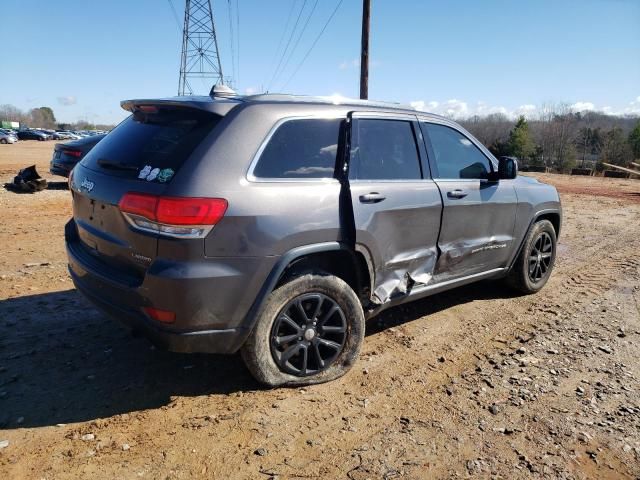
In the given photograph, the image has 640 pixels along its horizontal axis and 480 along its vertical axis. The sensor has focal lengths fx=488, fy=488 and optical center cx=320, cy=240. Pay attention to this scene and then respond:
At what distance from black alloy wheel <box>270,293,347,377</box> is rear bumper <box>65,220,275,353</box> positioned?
291 mm

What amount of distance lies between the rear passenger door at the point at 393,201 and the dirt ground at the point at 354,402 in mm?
671

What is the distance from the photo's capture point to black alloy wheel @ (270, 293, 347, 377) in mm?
3092

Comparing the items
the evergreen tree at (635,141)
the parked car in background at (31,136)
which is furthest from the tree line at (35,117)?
the evergreen tree at (635,141)

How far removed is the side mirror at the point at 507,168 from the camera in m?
4.41

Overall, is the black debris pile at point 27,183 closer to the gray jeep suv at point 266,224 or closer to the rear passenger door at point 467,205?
the gray jeep suv at point 266,224

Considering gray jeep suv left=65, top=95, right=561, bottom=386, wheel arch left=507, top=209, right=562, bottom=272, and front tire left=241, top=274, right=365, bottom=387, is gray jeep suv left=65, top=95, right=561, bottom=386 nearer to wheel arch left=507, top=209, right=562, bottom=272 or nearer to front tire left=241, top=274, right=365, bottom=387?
front tire left=241, top=274, right=365, bottom=387

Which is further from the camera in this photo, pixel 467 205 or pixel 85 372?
pixel 467 205

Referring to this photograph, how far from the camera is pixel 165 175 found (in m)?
2.72

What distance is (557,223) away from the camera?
5484mm

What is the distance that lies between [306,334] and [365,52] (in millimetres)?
14381

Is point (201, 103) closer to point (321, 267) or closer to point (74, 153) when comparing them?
point (321, 267)

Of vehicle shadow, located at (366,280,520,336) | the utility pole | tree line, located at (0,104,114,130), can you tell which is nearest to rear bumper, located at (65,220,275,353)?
vehicle shadow, located at (366,280,520,336)

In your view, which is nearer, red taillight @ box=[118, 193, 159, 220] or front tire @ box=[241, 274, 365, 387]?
red taillight @ box=[118, 193, 159, 220]

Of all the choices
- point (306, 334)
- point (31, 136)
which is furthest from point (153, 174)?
point (31, 136)
